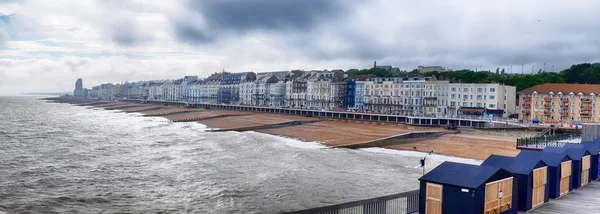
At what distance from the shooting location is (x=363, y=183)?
32469mm

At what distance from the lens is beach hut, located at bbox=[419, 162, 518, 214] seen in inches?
→ 627

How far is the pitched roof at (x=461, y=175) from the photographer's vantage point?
52.7 ft

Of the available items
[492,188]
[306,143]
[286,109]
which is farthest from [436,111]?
[492,188]

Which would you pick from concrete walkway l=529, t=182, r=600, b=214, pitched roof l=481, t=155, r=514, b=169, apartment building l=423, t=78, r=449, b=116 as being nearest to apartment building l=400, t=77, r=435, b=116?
apartment building l=423, t=78, r=449, b=116

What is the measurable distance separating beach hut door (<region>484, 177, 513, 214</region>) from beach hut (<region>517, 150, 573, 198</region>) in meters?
4.48

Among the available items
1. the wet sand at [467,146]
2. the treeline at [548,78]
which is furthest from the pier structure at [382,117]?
the treeline at [548,78]

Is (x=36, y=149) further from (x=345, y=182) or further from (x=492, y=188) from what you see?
(x=492, y=188)

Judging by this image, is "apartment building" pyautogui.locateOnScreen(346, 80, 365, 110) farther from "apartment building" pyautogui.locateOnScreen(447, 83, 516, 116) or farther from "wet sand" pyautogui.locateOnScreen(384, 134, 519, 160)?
"wet sand" pyautogui.locateOnScreen(384, 134, 519, 160)

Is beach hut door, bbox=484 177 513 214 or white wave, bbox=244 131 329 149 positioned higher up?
beach hut door, bbox=484 177 513 214

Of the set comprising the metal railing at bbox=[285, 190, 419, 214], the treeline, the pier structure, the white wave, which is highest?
the treeline

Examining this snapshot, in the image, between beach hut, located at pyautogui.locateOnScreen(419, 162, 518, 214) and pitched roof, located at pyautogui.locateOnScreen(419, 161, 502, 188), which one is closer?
beach hut, located at pyautogui.locateOnScreen(419, 162, 518, 214)

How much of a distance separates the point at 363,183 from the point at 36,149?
119 ft

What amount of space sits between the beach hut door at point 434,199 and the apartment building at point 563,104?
242ft

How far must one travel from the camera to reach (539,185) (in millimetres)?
19609
